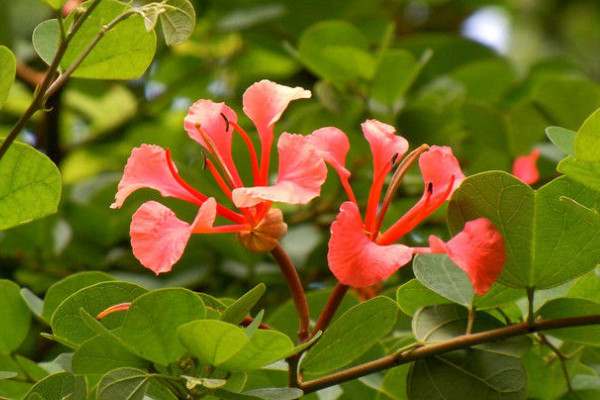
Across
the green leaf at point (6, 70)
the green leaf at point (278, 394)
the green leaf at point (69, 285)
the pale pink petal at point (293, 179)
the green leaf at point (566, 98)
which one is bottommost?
the green leaf at point (566, 98)

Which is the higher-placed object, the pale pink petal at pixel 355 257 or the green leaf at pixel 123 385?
the pale pink petal at pixel 355 257

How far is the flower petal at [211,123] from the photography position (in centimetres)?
72

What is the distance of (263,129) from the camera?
729mm

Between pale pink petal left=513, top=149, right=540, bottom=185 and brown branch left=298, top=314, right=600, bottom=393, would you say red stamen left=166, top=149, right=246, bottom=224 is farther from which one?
pale pink petal left=513, top=149, right=540, bottom=185

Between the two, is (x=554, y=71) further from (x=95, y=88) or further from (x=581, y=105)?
(x=95, y=88)

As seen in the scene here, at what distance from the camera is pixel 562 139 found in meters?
0.70

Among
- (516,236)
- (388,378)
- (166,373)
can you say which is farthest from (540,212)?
(166,373)

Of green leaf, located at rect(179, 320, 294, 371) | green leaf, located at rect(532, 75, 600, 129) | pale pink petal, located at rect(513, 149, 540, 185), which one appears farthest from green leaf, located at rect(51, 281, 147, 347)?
green leaf, located at rect(532, 75, 600, 129)

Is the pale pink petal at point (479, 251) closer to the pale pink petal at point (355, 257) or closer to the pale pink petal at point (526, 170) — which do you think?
the pale pink petal at point (355, 257)

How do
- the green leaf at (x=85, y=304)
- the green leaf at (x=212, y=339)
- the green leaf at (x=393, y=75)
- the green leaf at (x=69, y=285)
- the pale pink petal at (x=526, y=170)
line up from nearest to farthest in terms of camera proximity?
1. the green leaf at (x=212, y=339)
2. the green leaf at (x=85, y=304)
3. the green leaf at (x=69, y=285)
4. the pale pink petal at (x=526, y=170)
5. the green leaf at (x=393, y=75)

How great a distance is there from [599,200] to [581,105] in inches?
28.8

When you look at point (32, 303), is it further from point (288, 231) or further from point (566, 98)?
point (566, 98)

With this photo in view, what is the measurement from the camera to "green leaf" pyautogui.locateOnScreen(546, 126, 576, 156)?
0.69 metres

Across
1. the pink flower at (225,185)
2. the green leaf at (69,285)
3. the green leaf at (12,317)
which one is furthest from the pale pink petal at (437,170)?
the green leaf at (12,317)
